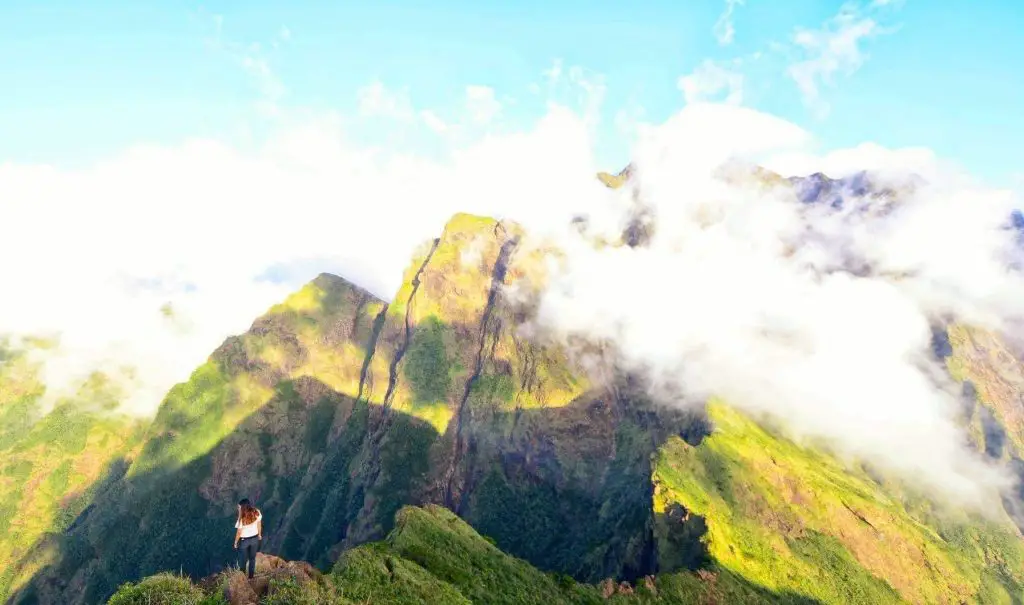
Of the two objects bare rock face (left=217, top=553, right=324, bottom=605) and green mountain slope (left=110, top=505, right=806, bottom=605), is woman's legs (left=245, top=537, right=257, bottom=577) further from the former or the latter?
green mountain slope (left=110, top=505, right=806, bottom=605)

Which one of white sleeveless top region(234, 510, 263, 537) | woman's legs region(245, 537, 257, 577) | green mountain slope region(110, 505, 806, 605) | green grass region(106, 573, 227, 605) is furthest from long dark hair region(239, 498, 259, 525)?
green mountain slope region(110, 505, 806, 605)

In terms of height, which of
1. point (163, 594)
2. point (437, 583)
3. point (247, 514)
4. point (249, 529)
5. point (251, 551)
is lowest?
point (437, 583)

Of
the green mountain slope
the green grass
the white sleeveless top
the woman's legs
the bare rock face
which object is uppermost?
the white sleeveless top

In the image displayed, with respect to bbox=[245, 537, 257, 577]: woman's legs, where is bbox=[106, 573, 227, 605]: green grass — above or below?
below

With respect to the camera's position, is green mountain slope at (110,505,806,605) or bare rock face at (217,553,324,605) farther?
green mountain slope at (110,505,806,605)

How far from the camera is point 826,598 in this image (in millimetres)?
193750

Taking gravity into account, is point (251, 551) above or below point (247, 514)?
below

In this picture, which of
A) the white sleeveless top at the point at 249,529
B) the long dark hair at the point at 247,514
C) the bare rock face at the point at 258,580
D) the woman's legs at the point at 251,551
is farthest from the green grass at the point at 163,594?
the long dark hair at the point at 247,514

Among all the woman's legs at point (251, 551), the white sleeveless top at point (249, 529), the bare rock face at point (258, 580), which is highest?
the white sleeveless top at point (249, 529)

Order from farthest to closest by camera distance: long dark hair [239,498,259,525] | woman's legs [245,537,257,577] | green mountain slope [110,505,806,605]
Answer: green mountain slope [110,505,806,605] → woman's legs [245,537,257,577] → long dark hair [239,498,259,525]

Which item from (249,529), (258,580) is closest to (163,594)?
(258,580)

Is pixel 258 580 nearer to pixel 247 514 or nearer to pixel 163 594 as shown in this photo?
pixel 163 594

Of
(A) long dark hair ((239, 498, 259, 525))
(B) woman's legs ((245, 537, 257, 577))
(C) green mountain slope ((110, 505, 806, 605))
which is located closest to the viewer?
(A) long dark hair ((239, 498, 259, 525))

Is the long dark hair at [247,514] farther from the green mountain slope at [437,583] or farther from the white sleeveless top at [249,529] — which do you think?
the green mountain slope at [437,583]
